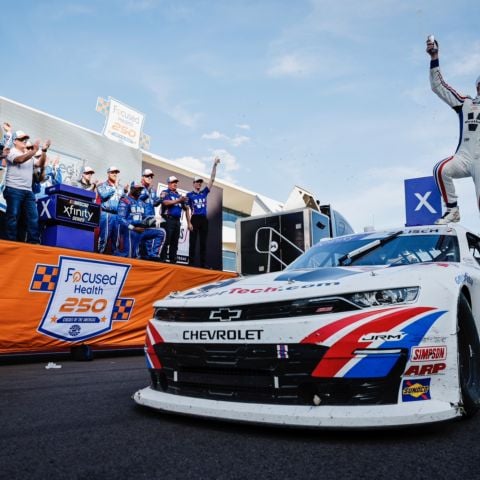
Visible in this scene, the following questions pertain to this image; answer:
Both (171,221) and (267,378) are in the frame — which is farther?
(171,221)

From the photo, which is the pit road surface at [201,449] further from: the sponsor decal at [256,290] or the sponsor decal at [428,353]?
the sponsor decal at [256,290]

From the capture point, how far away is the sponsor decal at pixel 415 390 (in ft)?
7.61

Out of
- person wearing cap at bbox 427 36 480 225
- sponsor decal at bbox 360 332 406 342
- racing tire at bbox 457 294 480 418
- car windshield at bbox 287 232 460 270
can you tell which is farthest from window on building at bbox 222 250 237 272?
sponsor decal at bbox 360 332 406 342

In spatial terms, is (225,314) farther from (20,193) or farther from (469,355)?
(20,193)

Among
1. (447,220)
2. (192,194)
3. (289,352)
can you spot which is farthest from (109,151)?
(289,352)

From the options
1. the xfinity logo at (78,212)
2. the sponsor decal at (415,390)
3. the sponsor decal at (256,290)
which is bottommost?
the sponsor decal at (415,390)

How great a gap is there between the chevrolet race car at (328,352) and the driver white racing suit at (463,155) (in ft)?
9.17

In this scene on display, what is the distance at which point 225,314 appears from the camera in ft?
8.78

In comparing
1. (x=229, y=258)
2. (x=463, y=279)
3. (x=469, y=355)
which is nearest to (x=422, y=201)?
(x=463, y=279)

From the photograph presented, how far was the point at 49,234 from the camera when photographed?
7.07 m

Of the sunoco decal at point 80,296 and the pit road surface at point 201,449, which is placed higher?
the sunoco decal at point 80,296

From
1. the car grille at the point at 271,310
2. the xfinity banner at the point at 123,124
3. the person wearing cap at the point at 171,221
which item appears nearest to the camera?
the car grille at the point at 271,310

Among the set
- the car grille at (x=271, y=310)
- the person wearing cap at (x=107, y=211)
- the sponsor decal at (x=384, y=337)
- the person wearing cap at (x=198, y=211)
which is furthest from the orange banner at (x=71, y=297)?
the sponsor decal at (x=384, y=337)

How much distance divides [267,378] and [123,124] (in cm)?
1766
